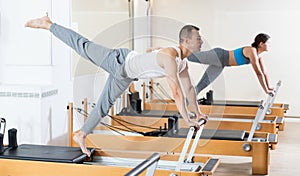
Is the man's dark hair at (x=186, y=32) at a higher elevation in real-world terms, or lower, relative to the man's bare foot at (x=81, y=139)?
higher

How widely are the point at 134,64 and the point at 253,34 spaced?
17.8ft

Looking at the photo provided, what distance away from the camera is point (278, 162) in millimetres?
5539

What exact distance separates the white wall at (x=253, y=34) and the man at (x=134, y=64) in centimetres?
480

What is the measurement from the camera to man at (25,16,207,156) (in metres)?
3.46

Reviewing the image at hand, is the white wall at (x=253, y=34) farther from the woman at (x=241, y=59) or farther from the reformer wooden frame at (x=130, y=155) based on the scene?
the reformer wooden frame at (x=130, y=155)

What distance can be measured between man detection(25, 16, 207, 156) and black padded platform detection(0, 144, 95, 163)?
0.32 meters

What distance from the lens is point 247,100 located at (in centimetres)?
867

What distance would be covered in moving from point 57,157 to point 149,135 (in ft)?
4.45

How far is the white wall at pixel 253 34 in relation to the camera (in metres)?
8.55

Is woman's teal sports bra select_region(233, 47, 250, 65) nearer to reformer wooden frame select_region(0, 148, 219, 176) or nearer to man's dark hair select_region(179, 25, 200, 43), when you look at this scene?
reformer wooden frame select_region(0, 148, 219, 176)

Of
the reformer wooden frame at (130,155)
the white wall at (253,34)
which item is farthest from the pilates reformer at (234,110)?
the reformer wooden frame at (130,155)

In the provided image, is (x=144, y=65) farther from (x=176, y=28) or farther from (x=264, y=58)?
(x=264, y=58)

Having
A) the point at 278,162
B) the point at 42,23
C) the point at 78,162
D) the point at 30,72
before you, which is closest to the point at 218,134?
the point at 278,162

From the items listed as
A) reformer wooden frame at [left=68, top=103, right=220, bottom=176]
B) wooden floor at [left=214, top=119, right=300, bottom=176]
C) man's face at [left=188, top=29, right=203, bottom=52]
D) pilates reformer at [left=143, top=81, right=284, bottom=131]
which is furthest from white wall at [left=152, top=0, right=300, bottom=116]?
man's face at [left=188, top=29, right=203, bottom=52]
